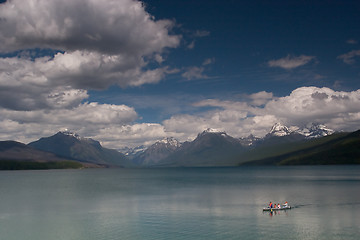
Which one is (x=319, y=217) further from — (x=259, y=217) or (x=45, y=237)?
(x=45, y=237)

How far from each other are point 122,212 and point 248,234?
123 ft

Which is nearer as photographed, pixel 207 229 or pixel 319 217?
pixel 207 229

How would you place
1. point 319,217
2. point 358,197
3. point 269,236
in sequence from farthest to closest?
point 358,197
point 319,217
point 269,236

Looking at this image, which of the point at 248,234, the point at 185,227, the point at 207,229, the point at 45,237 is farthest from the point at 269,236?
the point at 45,237

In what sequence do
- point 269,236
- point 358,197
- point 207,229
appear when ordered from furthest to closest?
point 358,197, point 207,229, point 269,236

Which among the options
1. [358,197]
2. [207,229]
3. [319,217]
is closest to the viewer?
[207,229]

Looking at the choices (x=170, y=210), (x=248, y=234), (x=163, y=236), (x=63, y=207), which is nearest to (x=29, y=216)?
(x=63, y=207)

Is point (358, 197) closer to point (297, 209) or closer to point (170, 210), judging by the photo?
point (297, 209)

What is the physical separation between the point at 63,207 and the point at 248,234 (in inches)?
2379

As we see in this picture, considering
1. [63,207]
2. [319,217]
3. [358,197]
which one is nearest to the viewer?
[319,217]

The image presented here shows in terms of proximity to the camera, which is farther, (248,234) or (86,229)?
(86,229)

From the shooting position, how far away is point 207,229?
61.2 meters

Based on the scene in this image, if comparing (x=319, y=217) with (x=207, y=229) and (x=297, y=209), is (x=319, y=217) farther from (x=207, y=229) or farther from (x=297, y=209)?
(x=207, y=229)

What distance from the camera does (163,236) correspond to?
186 feet
